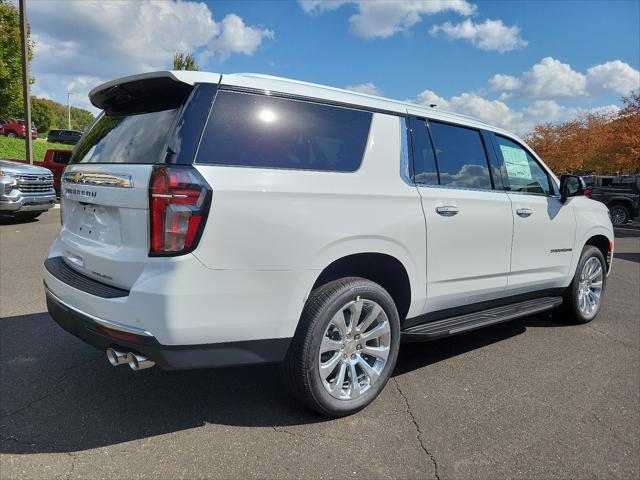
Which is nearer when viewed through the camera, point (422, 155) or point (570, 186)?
point (422, 155)

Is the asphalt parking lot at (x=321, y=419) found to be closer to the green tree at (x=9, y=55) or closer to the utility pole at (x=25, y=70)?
the utility pole at (x=25, y=70)

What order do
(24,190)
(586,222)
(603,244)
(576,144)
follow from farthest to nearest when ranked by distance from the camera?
1. (576,144)
2. (24,190)
3. (603,244)
4. (586,222)

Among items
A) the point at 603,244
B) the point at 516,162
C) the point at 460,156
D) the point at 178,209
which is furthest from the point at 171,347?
→ the point at 603,244

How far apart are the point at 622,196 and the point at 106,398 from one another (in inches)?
745

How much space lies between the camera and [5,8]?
24156 millimetres

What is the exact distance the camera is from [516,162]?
4.36m

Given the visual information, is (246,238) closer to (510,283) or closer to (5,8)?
(510,283)

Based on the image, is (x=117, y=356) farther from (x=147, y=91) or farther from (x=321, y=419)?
(x=147, y=91)

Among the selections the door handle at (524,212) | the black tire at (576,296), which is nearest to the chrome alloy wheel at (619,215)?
the black tire at (576,296)

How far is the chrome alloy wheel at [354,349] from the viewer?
2893mm

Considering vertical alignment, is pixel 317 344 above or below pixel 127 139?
below

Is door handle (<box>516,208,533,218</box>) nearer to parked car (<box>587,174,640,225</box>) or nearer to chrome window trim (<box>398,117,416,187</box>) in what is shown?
chrome window trim (<box>398,117,416,187</box>)

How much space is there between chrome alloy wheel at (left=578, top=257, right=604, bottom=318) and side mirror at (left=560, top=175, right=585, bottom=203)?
2.62 feet

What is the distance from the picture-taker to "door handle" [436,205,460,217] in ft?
11.0
